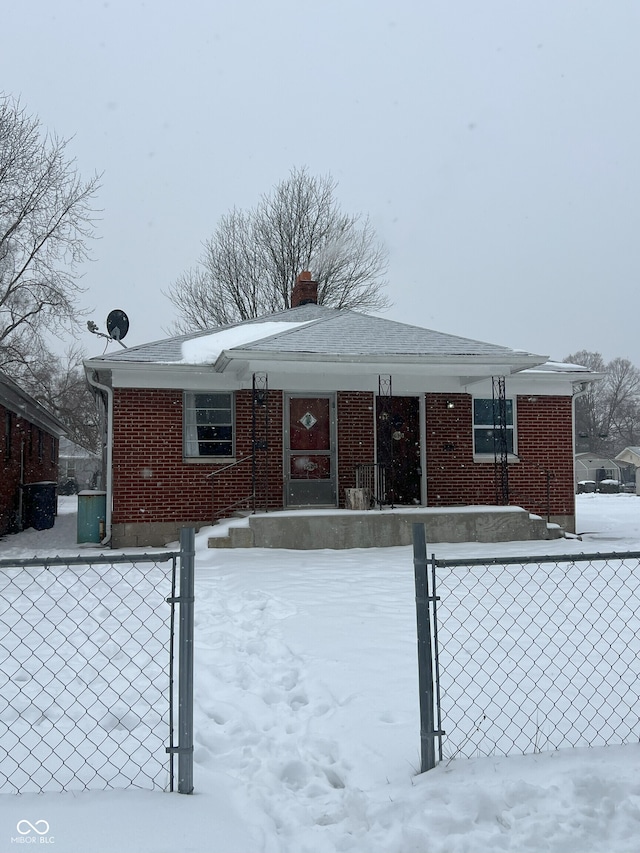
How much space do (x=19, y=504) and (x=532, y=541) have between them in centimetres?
1046

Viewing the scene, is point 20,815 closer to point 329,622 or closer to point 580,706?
point 580,706

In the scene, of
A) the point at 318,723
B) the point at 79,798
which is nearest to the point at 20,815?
the point at 79,798

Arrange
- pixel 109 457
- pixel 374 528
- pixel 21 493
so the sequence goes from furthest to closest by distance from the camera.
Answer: pixel 21 493 < pixel 109 457 < pixel 374 528

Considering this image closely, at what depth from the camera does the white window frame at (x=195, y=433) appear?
1270 centimetres

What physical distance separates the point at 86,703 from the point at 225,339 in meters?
9.94

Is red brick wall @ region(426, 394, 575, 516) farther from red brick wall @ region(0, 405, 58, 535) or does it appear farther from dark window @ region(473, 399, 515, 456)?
red brick wall @ region(0, 405, 58, 535)

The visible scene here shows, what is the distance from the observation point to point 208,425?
42.3 ft

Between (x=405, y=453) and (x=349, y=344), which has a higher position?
(x=349, y=344)

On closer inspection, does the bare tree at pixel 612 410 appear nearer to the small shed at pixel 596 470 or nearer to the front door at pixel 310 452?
the small shed at pixel 596 470

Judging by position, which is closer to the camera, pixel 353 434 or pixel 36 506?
pixel 353 434

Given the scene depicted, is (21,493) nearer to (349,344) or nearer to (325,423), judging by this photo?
(325,423)

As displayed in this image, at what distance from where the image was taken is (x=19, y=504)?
1537 cm

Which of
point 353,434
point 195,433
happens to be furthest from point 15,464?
point 353,434

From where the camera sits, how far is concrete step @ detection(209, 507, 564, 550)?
442 inches
